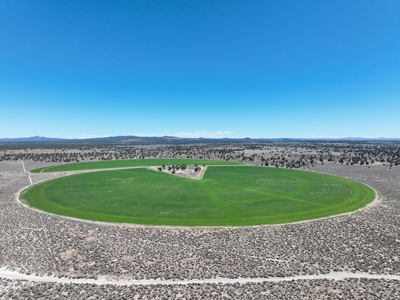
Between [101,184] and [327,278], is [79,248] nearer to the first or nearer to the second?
[327,278]

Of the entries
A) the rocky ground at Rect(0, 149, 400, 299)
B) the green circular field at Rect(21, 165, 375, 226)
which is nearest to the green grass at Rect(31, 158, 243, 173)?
the green circular field at Rect(21, 165, 375, 226)

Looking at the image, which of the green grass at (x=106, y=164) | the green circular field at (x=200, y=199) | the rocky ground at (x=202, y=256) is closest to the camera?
the rocky ground at (x=202, y=256)

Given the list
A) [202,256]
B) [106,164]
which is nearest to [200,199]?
[202,256]

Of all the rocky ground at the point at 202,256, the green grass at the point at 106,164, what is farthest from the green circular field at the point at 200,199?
the green grass at the point at 106,164

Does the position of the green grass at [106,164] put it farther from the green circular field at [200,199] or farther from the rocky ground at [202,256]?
the rocky ground at [202,256]

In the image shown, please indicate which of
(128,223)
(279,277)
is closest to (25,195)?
(128,223)

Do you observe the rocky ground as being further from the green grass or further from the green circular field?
the green grass

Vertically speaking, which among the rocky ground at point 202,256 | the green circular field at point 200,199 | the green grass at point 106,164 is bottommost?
the rocky ground at point 202,256

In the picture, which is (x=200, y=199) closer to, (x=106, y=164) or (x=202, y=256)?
Answer: (x=202, y=256)
